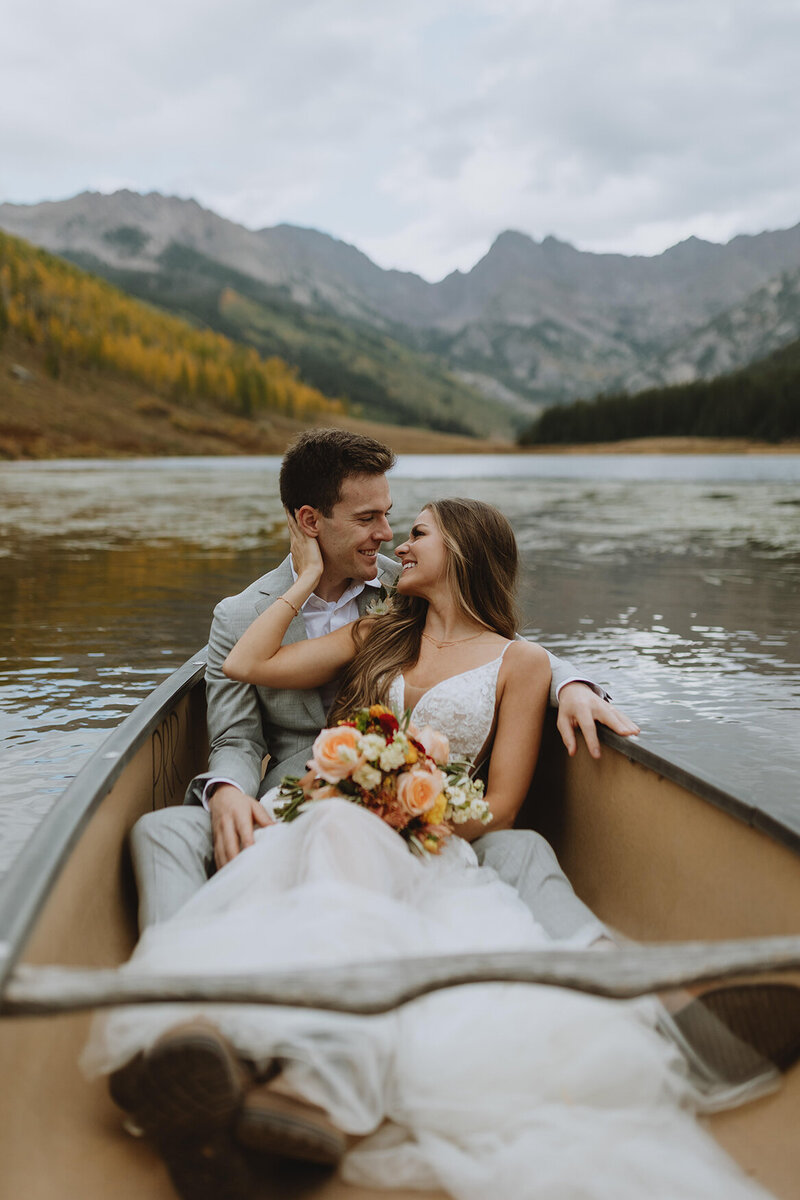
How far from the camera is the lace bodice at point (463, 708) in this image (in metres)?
3.32

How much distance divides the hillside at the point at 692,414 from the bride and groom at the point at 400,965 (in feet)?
318

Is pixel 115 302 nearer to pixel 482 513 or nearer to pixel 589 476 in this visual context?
pixel 589 476

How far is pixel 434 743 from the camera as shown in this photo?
2.94 m

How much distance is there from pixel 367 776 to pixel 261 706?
111 cm

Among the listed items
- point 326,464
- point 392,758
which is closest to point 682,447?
point 326,464

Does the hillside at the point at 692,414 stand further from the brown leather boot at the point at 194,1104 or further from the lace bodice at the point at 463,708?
the brown leather boot at the point at 194,1104

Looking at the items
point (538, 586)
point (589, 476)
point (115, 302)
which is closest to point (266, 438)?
point (115, 302)

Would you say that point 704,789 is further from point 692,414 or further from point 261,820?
point 692,414

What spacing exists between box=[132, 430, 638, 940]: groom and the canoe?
0.21 metres

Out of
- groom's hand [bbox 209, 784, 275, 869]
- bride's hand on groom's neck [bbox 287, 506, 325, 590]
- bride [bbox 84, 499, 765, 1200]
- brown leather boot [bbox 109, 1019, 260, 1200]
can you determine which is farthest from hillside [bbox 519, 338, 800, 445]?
brown leather boot [bbox 109, 1019, 260, 1200]

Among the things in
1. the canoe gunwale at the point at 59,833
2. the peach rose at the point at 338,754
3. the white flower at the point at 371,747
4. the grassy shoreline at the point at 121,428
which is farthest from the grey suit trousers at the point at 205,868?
the grassy shoreline at the point at 121,428

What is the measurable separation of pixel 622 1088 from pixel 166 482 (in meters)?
50.9

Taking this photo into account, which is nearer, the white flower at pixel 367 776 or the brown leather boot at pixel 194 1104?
the brown leather boot at pixel 194 1104

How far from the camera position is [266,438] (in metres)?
118
